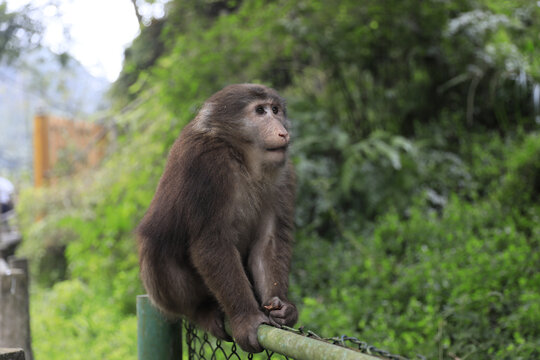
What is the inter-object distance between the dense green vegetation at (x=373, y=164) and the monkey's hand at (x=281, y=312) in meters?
1.74

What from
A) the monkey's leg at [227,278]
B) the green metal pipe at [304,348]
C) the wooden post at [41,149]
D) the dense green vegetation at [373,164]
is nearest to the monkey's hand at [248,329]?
the monkey's leg at [227,278]

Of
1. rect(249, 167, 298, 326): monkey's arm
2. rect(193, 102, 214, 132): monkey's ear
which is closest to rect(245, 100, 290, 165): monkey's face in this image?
rect(193, 102, 214, 132): monkey's ear

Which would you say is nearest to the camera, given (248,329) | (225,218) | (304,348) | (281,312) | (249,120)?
(304,348)

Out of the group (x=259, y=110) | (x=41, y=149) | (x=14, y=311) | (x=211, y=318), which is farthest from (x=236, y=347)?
(x=41, y=149)

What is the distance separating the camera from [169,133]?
5.93 m

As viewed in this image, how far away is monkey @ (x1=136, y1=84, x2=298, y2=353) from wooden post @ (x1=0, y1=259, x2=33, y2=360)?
1646 millimetres

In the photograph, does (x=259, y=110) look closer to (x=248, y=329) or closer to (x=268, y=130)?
(x=268, y=130)

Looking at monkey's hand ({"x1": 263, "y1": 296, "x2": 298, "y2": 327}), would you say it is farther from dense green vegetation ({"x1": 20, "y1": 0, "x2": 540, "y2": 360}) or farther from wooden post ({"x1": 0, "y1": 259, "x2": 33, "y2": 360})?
wooden post ({"x1": 0, "y1": 259, "x2": 33, "y2": 360})

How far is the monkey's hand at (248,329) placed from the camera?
1996mm

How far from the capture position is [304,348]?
140cm

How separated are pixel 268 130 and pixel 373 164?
4.04m

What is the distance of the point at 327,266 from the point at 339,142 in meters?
1.53

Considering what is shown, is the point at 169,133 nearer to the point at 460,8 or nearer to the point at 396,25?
the point at 396,25

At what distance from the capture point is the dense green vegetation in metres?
4.40
